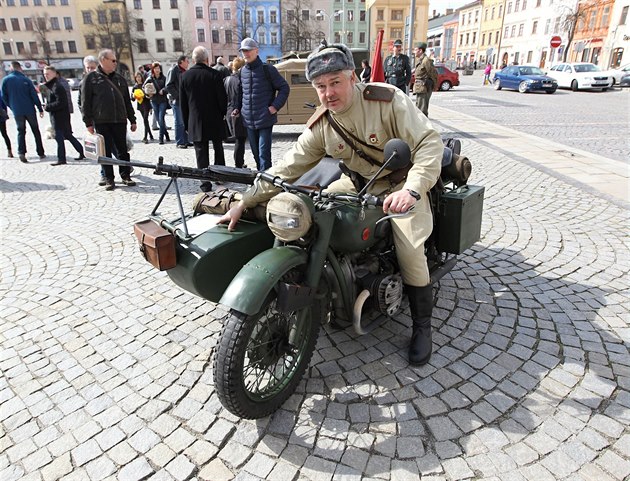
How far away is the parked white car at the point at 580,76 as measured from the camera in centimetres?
2402

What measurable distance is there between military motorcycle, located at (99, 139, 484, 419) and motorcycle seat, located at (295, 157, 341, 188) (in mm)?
57

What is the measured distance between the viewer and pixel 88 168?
29.3ft

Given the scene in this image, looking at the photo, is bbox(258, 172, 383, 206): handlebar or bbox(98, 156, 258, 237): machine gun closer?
bbox(258, 172, 383, 206): handlebar

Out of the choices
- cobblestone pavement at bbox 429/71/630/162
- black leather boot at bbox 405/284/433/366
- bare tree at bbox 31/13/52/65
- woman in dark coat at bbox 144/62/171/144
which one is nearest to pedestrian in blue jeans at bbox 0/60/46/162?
woman in dark coat at bbox 144/62/171/144

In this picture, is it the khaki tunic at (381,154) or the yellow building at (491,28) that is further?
the yellow building at (491,28)

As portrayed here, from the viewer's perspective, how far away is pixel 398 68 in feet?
36.3

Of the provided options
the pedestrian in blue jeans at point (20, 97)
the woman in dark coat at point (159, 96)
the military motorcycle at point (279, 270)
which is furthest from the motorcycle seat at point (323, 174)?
the woman in dark coat at point (159, 96)

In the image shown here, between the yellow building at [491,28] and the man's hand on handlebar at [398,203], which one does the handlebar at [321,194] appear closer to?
the man's hand on handlebar at [398,203]

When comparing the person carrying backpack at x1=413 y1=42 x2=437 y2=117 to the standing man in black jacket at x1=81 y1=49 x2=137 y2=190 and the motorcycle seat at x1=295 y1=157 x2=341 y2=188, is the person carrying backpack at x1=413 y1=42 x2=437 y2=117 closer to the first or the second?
the standing man in black jacket at x1=81 y1=49 x2=137 y2=190

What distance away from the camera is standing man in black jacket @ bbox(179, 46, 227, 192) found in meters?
6.55

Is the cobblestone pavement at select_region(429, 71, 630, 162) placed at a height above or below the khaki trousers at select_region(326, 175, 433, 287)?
below

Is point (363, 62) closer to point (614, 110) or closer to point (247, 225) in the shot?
point (614, 110)

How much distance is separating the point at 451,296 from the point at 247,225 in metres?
1.84

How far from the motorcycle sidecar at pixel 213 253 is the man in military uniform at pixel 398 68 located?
9.51 metres
